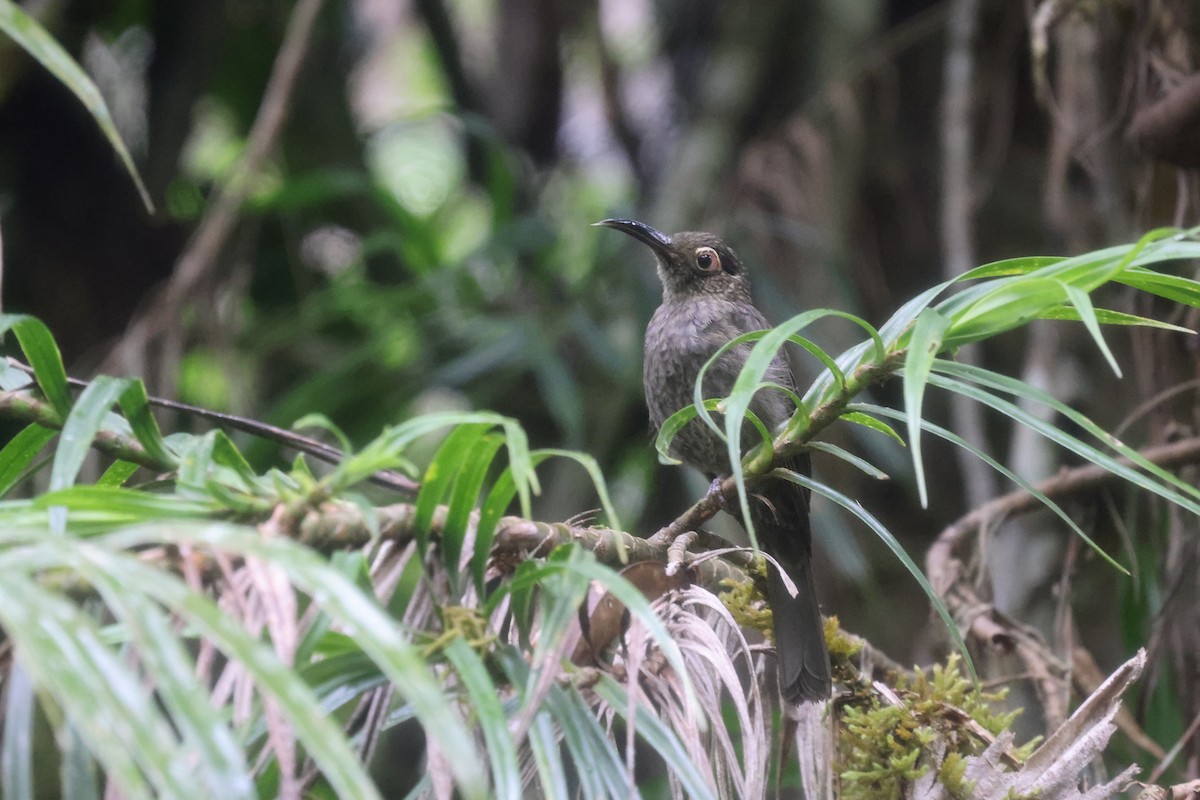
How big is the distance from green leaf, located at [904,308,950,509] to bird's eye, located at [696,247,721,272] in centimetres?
251

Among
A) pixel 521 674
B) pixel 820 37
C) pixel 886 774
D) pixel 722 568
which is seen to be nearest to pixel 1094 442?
pixel 820 37

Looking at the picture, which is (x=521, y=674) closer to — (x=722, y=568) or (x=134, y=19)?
(x=722, y=568)

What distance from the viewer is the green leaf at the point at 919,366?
1.22 metres

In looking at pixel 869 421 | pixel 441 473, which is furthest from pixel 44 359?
pixel 869 421

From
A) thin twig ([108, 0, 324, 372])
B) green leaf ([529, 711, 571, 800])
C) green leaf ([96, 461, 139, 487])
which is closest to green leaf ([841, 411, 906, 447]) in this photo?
green leaf ([529, 711, 571, 800])

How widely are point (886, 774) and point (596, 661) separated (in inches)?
20.7

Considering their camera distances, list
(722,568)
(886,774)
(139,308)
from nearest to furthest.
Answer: (886,774)
(722,568)
(139,308)

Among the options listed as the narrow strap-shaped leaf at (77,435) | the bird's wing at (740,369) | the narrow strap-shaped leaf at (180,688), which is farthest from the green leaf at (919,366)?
the bird's wing at (740,369)

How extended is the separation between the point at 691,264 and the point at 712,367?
639mm

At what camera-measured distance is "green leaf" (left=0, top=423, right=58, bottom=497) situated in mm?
1534

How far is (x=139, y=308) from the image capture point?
4809 millimetres

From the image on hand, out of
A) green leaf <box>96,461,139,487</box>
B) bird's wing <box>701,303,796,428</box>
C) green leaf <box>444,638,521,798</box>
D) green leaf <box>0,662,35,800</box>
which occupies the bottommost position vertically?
bird's wing <box>701,303,796,428</box>

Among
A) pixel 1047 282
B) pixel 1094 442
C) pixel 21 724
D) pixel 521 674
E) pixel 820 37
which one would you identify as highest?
pixel 820 37

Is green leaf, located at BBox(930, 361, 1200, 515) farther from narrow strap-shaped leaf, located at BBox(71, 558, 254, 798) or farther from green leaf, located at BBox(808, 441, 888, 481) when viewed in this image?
narrow strap-shaped leaf, located at BBox(71, 558, 254, 798)
